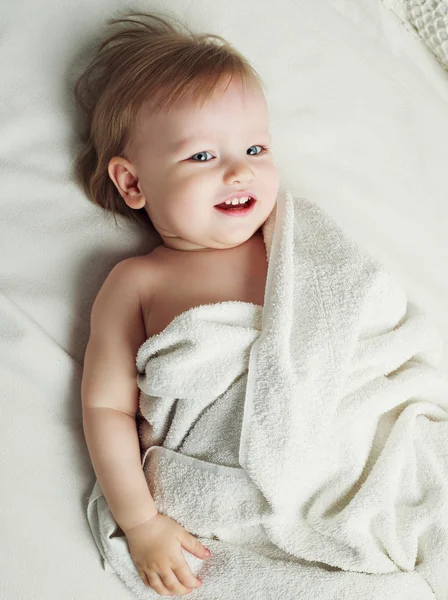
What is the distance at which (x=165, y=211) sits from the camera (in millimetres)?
1213

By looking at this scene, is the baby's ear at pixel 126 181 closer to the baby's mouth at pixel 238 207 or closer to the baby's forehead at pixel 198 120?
the baby's forehead at pixel 198 120

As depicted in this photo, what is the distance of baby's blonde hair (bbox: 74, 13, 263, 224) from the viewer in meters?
1.20

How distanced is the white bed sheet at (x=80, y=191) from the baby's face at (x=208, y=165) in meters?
0.17

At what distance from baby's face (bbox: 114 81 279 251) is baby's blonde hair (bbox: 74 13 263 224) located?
3cm

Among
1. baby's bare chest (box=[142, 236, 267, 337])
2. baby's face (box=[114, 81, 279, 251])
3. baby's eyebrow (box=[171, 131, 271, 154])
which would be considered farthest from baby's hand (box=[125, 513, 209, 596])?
baby's eyebrow (box=[171, 131, 271, 154])

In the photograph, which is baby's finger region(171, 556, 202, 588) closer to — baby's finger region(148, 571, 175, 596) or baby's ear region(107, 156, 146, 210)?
baby's finger region(148, 571, 175, 596)

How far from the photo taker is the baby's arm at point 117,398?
1.17 m

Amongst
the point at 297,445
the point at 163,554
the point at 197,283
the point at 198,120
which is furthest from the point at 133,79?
the point at 163,554

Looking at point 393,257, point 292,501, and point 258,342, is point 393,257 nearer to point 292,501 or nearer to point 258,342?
point 258,342

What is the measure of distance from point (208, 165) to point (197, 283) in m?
0.19

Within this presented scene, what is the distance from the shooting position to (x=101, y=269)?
51.8 inches

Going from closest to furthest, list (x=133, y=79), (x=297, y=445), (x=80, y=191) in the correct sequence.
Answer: (x=297, y=445)
(x=133, y=79)
(x=80, y=191)

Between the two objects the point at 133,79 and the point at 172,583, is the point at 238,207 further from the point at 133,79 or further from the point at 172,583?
the point at 172,583

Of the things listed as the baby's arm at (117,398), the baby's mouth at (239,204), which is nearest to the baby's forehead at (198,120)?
the baby's mouth at (239,204)
